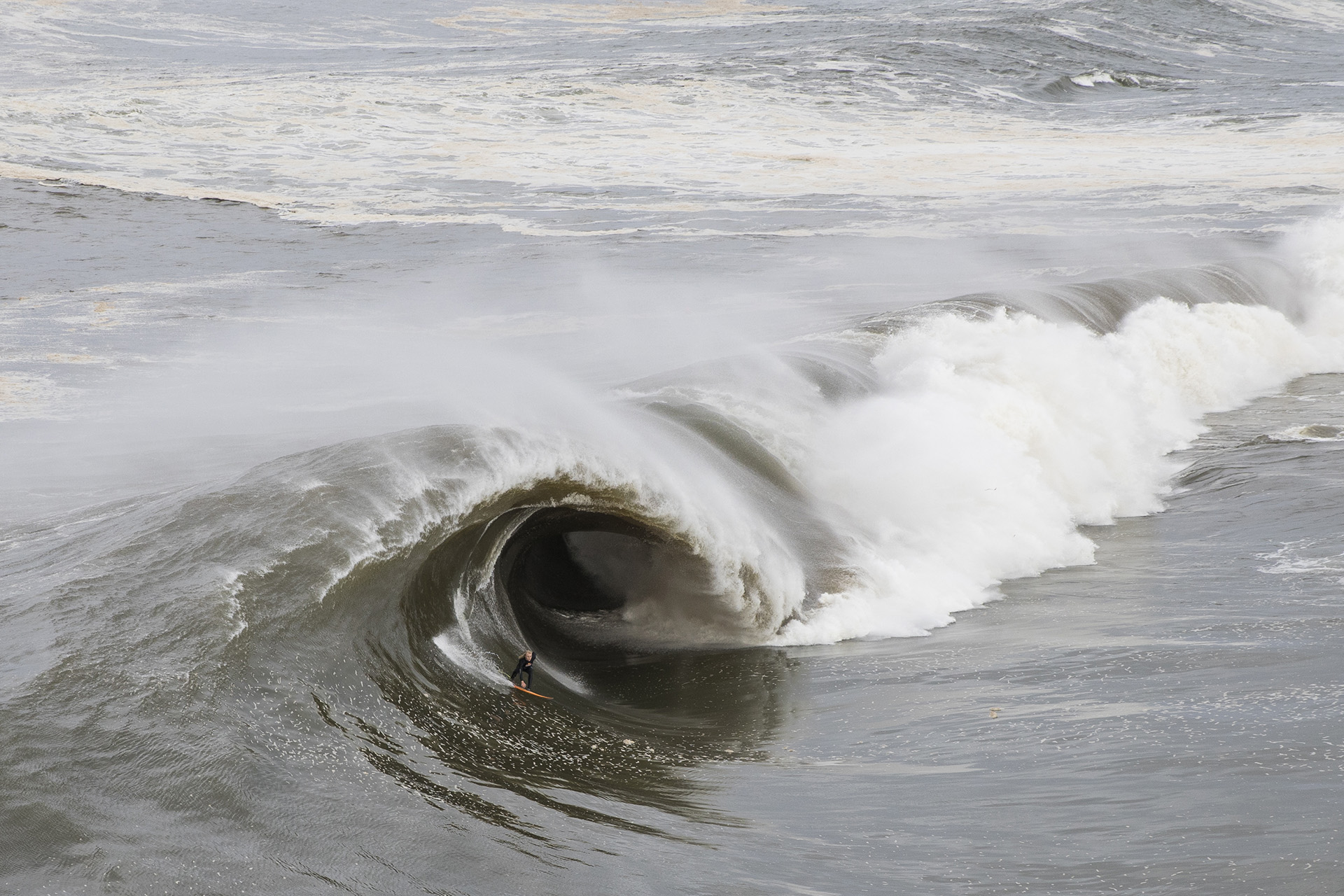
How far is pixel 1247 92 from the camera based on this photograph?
47719 mm

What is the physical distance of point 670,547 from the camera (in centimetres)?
878

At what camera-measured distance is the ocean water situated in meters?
4.89

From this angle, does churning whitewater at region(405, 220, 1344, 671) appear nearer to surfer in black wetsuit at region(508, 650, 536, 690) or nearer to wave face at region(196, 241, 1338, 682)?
wave face at region(196, 241, 1338, 682)

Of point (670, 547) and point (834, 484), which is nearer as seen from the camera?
point (670, 547)

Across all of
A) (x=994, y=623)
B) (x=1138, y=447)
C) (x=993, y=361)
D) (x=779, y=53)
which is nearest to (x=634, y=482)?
(x=994, y=623)

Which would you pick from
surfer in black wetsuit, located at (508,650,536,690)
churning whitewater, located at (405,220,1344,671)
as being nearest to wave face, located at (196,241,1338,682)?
churning whitewater, located at (405,220,1344,671)

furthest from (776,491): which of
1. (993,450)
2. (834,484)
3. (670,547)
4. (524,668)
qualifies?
(524,668)

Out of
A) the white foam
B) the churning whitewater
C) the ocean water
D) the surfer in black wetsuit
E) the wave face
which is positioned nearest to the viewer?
the ocean water

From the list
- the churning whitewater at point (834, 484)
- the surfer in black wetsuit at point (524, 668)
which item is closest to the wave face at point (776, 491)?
the churning whitewater at point (834, 484)

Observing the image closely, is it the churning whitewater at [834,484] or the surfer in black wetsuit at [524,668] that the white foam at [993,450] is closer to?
the churning whitewater at [834,484]

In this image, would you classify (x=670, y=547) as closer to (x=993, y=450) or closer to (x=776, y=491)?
(x=776, y=491)

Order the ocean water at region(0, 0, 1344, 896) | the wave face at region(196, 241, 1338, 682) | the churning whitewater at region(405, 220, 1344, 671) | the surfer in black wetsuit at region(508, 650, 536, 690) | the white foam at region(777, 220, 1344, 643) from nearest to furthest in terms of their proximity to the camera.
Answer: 1. the ocean water at region(0, 0, 1344, 896)
2. the surfer in black wetsuit at region(508, 650, 536, 690)
3. the wave face at region(196, 241, 1338, 682)
4. the churning whitewater at region(405, 220, 1344, 671)
5. the white foam at region(777, 220, 1344, 643)

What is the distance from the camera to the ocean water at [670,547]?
489cm

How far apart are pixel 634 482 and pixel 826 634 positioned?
5.62 feet
